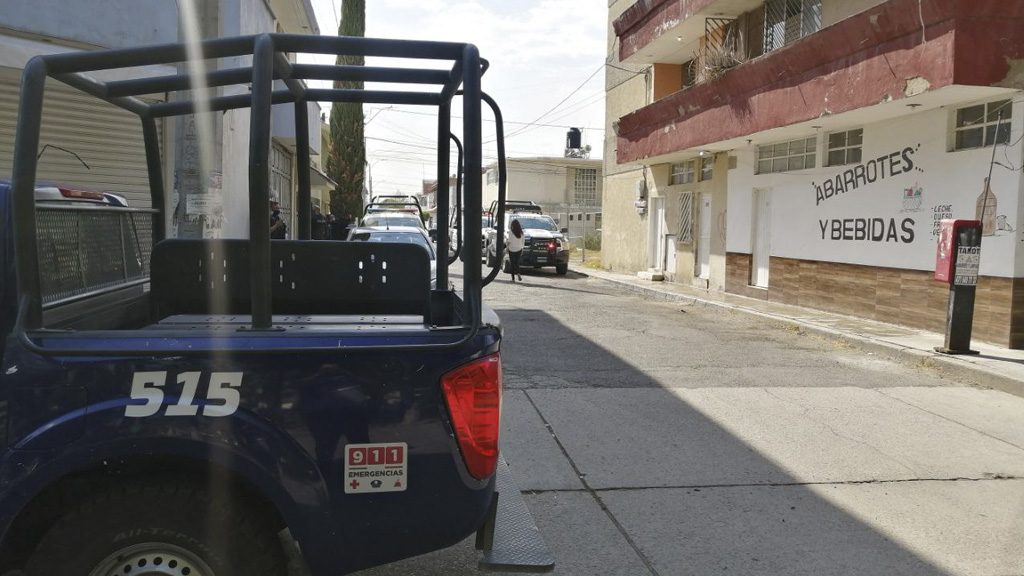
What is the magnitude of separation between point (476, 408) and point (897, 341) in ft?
30.5

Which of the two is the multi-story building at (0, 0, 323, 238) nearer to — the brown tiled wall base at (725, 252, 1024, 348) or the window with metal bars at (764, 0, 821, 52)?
the brown tiled wall base at (725, 252, 1024, 348)

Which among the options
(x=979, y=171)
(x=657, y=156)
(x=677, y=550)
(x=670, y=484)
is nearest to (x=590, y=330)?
(x=979, y=171)

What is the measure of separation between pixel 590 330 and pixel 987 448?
630cm

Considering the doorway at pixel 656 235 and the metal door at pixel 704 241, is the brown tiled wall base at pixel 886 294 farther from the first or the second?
the doorway at pixel 656 235

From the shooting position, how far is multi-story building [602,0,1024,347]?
9703mm

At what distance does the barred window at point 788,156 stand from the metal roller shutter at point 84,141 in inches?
450

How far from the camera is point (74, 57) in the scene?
107 inches

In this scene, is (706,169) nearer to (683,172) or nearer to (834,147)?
(683,172)

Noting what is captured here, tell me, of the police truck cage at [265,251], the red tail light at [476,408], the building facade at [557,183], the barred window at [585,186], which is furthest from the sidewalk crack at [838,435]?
the barred window at [585,186]

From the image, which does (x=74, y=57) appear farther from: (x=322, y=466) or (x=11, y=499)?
(x=322, y=466)

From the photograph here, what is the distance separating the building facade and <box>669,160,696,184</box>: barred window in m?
34.2

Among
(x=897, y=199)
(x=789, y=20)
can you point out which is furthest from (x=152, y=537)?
(x=789, y=20)

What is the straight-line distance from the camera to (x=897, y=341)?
10.3 m

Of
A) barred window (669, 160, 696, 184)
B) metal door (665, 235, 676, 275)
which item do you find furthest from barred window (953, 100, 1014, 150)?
metal door (665, 235, 676, 275)
